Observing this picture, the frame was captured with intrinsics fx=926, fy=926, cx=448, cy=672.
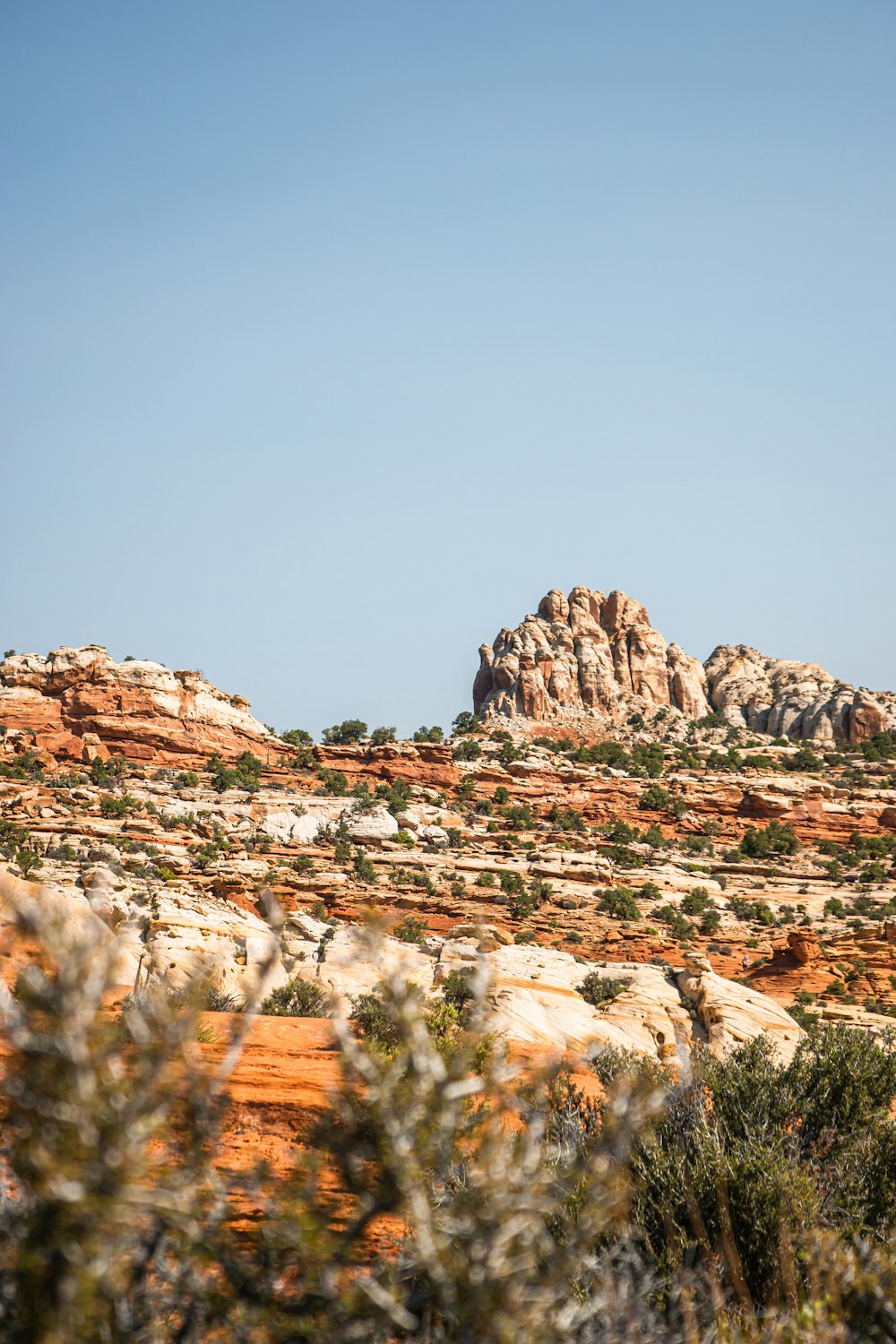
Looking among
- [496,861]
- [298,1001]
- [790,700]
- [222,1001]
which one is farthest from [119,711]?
[790,700]

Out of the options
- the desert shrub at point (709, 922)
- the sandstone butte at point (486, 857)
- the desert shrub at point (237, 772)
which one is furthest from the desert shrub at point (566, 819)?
the desert shrub at point (237, 772)

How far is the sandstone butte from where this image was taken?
1714cm

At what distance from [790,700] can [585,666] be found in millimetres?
22326

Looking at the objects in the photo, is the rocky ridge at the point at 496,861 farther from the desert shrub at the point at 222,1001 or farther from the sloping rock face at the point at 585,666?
the sloping rock face at the point at 585,666

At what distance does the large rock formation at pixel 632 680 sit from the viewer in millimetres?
94500

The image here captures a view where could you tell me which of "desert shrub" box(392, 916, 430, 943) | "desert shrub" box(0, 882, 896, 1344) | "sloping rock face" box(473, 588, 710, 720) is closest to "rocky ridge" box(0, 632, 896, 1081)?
"desert shrub" box(392, 916, 430, 943)

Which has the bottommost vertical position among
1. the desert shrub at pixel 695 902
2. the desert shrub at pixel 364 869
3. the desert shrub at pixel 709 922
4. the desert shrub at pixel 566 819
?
the desert shrub at pixel 709 922

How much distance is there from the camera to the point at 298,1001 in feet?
52.5

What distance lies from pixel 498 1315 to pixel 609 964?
22.6 metres

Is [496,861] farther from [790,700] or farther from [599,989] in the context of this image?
[790,700]

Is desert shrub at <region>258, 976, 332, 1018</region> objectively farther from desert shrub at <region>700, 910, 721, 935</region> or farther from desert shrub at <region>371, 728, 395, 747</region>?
desert shrub at <region>371, 728, 395, 747</region>

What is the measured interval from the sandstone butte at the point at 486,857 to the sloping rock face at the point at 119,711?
189mm

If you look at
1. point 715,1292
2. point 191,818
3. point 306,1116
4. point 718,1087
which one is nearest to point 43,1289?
point 715,1292

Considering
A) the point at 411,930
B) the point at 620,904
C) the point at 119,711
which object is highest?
the point at 119,711
